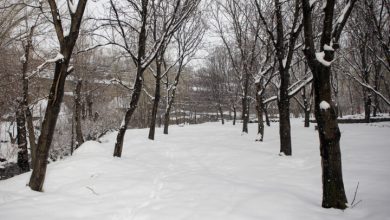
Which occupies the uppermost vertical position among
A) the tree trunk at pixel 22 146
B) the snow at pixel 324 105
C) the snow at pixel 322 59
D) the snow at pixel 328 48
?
the snow at pixel 328 48

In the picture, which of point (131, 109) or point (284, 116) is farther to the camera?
point (131, 109)

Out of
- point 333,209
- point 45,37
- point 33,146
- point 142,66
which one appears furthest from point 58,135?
point 333,209

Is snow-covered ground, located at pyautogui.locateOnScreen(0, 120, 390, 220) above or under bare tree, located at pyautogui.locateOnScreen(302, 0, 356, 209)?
under

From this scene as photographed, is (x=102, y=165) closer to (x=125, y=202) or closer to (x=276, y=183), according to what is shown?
(x=125, y=202)

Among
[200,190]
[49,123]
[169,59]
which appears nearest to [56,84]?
[49,123]

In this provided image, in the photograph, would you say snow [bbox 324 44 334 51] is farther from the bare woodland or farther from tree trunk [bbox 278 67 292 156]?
tree trunk [bbox 278 67 292 156]

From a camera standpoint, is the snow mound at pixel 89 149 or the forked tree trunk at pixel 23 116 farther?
the forked tree trunk at pixel 23 116

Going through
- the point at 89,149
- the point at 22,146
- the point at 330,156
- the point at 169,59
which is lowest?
the point at 22,146

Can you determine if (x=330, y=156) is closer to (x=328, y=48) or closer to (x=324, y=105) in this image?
(x=324, y=105)

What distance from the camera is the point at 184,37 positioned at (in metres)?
21.3

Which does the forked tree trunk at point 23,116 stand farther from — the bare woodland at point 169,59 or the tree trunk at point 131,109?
the tree trunk at point 131,109

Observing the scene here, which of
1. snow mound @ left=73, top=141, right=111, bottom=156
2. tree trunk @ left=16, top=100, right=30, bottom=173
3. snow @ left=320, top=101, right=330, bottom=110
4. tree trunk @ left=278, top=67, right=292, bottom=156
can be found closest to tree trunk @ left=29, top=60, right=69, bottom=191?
snow mound @ left=73, top=141, right=111, bottom=156

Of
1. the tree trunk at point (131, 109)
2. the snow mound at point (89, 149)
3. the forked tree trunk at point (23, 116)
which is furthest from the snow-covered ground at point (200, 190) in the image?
the forked tree trunk at point (23, 116)

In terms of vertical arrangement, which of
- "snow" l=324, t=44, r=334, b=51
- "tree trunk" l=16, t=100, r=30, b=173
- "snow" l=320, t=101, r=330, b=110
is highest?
"snow" l=324, t=44, r=334, b=51
